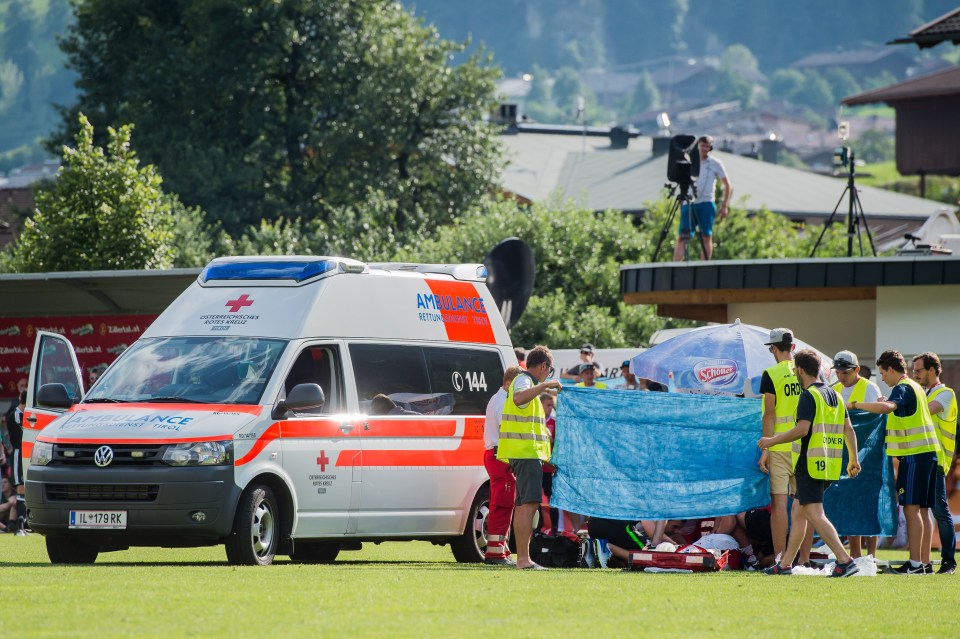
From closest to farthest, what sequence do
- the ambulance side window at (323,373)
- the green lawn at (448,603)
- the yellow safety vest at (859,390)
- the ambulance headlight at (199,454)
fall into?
the green lawn at (448,603)
the ambulance headlight at (199,454)
the ambulance side window at (323,373)
the yellow safety vest at (859,390)

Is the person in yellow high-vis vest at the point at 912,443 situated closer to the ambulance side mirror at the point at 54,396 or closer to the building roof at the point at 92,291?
the ambulance side mirror at the point at 54,396

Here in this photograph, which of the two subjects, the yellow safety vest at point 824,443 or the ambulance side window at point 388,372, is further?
the ambulance side window at point 388,372

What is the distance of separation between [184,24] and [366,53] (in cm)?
619

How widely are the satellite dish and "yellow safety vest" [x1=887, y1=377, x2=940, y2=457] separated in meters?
9.16

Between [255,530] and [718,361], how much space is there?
552 cm

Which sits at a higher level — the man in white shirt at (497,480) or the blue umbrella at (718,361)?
the blue umbrella at (718,361)

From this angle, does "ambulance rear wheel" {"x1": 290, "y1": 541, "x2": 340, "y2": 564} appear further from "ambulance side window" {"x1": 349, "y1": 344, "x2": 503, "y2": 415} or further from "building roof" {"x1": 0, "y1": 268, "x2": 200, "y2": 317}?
"building roof" {"x1": 0, "y1": 268, "x2": 200, "y2": 317}

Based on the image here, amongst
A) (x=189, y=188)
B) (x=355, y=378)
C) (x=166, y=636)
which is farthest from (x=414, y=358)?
(x=189, y=188)

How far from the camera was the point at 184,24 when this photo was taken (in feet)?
192

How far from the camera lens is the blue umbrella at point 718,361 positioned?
1708 centimetres

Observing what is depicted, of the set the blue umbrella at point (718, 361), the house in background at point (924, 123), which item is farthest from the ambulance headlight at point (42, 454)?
the house in background at point (924, 123)

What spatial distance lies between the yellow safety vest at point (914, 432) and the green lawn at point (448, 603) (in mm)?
1121

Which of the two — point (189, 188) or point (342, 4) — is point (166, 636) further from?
point (342, 4)

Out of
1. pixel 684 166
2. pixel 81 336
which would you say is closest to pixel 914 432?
pixel 684 166
